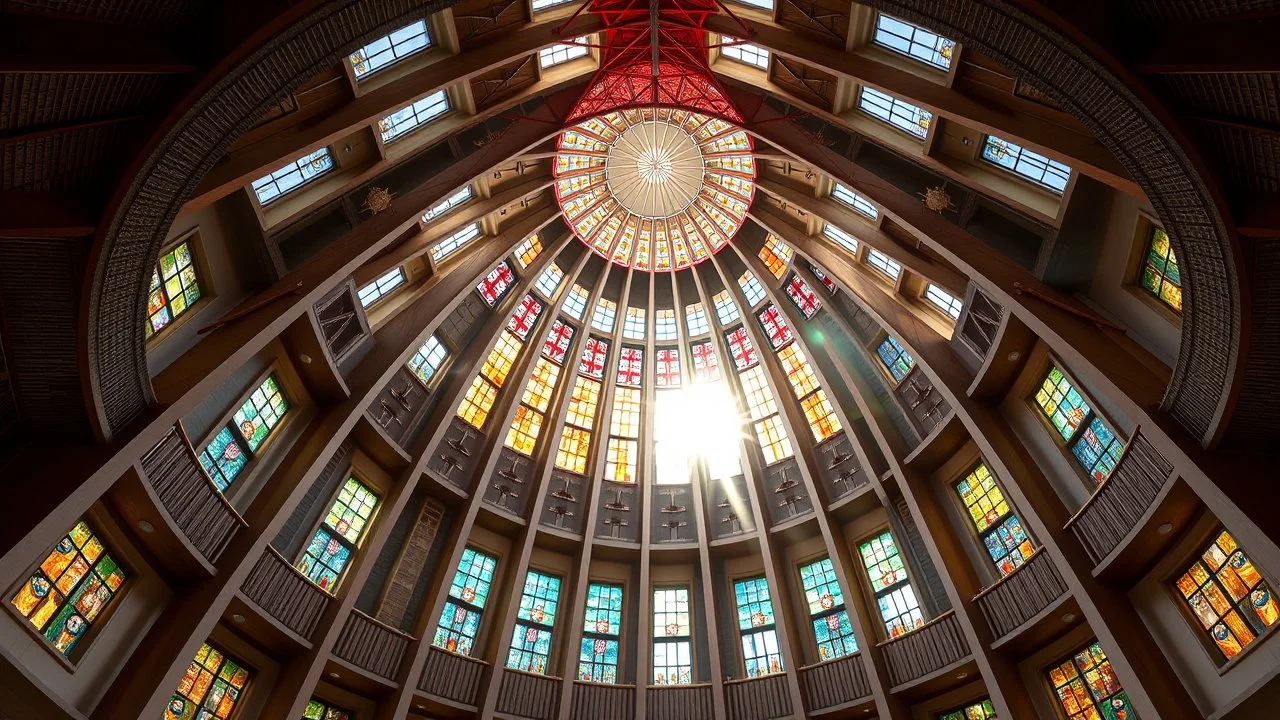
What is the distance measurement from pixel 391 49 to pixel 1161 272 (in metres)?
15.1

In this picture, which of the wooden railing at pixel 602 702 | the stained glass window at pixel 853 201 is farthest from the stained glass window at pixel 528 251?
the wooden railing at pixel 602 702

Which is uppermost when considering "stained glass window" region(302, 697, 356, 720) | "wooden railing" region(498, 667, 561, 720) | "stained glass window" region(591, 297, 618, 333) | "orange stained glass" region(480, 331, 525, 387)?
"stained glass window" region(591, 297, 618, 333)

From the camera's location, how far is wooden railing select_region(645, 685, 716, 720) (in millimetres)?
20172

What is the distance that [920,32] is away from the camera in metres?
14.7

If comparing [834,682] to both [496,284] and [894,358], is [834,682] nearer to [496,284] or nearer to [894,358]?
[894,358]

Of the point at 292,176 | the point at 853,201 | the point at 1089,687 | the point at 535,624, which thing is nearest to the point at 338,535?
the point at 535,624

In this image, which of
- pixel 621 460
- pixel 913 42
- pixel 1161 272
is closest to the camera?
pixel 1161 272

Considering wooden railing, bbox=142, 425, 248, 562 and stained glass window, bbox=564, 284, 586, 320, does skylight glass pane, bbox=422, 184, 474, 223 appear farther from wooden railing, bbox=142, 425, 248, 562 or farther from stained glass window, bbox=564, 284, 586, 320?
wooden railing, bbox=142, 425, 248, 562

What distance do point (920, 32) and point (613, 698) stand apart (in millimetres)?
17477

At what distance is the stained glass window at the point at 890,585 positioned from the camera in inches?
768

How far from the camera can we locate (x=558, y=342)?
26.0 m

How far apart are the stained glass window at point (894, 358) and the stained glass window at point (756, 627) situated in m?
7.11

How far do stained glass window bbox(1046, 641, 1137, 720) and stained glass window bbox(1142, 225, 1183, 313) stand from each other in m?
6.87

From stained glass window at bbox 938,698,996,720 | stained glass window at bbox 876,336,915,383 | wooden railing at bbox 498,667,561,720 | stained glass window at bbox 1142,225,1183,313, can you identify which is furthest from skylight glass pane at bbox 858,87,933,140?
wooden railing at bbox 498,667,561,720
